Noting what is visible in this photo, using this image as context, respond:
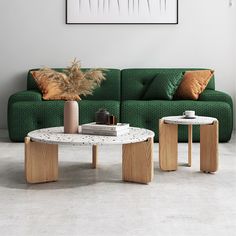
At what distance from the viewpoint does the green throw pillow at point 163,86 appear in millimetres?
5680

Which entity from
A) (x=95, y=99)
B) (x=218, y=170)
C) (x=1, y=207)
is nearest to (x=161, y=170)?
(x=218, y=170)

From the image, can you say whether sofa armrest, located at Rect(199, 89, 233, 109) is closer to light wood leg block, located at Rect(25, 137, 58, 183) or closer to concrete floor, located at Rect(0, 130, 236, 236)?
concrete floor, located at Rect(0, 130, 236, 236)

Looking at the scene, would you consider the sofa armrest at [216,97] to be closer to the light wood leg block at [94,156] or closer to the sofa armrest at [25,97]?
the sofa armrest at [25,97]

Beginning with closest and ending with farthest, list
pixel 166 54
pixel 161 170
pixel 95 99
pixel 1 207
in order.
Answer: pixel 1 207
pixel 161 170
pixel 95 99
pixel 166 54

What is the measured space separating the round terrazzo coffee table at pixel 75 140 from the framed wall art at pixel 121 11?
296cm

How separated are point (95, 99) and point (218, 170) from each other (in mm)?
2320

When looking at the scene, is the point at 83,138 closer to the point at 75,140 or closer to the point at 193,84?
the point at 75,140

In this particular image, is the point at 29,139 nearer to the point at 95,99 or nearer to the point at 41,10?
the point at 95,99

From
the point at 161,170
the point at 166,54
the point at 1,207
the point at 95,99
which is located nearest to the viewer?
the point at 1,207

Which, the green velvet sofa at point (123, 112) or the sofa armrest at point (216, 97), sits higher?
the sofa armrest at point (216, 97)

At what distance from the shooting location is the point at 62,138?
134 inches

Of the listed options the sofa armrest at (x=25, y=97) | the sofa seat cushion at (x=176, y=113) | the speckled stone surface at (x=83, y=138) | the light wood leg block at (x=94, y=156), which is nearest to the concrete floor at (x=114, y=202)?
the light wood leg block at (x=94, y=156)

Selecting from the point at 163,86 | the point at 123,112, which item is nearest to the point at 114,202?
the point at 123,112

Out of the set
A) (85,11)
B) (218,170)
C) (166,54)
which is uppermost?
(85,11)
